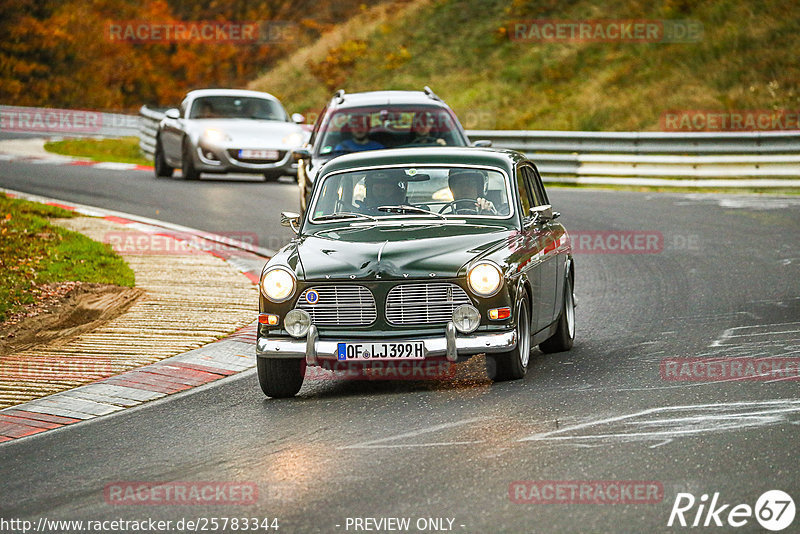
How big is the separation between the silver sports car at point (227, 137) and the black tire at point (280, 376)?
46.4 ft

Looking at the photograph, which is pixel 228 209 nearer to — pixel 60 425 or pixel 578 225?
pixel 578 225

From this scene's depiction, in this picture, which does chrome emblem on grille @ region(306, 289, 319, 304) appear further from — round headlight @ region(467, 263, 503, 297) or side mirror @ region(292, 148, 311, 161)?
side mirror @ region(292, 148, 311, 161)

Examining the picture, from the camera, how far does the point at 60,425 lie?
8070 millimetres

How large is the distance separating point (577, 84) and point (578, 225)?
17908mm

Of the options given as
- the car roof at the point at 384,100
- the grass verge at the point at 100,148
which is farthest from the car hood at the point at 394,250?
the grass verge at the point at 100,148

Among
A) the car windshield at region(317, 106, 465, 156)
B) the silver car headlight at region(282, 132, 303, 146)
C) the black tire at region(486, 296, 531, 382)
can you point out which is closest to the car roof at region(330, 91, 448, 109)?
the car windshield at region(317, 106, 465, 156)

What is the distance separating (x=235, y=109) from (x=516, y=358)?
53.7ft

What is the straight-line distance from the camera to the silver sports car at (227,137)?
2244 cm

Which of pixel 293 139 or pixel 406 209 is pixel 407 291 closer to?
pixel 406 209

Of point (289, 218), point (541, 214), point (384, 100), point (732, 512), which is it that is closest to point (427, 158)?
point (541, 214)

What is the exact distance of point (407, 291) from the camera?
827cm

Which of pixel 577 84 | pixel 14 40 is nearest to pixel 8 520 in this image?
pixel 577 84

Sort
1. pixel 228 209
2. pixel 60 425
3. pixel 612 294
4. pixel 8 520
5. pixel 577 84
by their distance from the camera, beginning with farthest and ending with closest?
pixel 577 84 → pixel 228 209 → pixel 612 294 → pixel 60 425 → pixel 8 520

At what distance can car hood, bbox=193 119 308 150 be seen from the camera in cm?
2241
